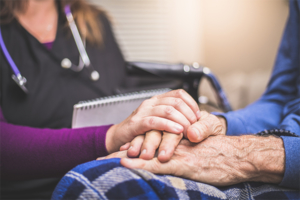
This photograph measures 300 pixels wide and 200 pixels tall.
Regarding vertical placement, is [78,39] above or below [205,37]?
above

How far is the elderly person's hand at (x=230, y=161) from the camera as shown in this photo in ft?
1.46

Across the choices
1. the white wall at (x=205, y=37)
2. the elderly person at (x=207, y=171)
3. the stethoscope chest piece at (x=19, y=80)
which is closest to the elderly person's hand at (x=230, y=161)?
the elderly person at (x=207, y=171)

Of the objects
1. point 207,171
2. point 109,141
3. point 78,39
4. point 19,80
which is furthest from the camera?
point 78,39

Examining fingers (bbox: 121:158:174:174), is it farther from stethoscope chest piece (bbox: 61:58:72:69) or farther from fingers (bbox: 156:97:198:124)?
stethoscope chest piece (bbox: 61:58:72:69)

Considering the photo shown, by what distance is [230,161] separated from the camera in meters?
0.47

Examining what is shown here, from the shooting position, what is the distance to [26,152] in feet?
1.90

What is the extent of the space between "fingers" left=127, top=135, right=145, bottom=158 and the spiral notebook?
0.48 ft

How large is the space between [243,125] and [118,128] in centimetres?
39

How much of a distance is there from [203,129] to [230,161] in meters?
0.09

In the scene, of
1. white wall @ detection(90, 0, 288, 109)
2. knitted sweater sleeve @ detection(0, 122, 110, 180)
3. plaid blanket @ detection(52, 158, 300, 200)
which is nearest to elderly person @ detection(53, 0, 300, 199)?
plaid blanket @ detection(52, 158, 300, 200)

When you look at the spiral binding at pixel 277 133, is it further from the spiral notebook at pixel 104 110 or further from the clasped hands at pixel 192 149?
the spiral notebook at pixel 104 110

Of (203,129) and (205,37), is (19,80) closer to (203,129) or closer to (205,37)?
(203,129)

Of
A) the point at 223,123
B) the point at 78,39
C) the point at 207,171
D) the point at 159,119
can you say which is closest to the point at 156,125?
the point at 159,119

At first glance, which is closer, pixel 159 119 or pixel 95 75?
pixel 159 119
